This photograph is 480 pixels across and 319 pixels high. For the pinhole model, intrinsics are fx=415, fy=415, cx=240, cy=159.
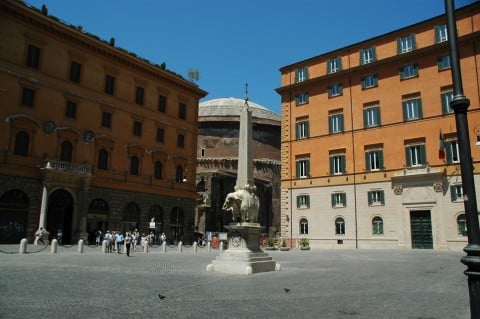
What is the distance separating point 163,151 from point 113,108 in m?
6.35

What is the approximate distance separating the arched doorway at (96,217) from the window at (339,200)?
1882 centimetres

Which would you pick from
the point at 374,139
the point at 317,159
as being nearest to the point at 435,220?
the point at 374,139

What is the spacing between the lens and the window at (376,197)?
3262 cm

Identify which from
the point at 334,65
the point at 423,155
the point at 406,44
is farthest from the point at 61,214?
the point at 406,44

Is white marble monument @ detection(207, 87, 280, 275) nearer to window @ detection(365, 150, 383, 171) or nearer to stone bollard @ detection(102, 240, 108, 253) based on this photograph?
stone bollard @ detection(102, 240, 108, 253)

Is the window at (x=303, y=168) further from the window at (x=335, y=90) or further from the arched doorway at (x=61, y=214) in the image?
the arched doorway at (x=61, y=214)

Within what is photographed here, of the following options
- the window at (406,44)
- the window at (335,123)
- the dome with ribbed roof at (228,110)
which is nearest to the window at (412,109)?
the window at (406,44)

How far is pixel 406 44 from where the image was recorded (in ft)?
110

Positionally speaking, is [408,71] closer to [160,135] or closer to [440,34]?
[440,34]

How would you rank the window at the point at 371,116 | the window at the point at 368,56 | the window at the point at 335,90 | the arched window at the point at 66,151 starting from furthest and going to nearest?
the window at the point at 335,90 < the window at the point at 368,56 < the window at the point at 371,116 < the arched window at the point at 66,151

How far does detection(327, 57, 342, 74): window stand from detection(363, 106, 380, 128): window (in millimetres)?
4826

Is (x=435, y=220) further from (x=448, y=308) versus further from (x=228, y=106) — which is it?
(x=228, y=106)

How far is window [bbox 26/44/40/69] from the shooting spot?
30.1 m

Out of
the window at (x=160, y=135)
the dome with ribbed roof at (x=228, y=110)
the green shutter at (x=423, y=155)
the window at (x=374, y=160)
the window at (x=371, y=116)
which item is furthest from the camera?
the dome with ribbed roof at (x=228, y=110)
